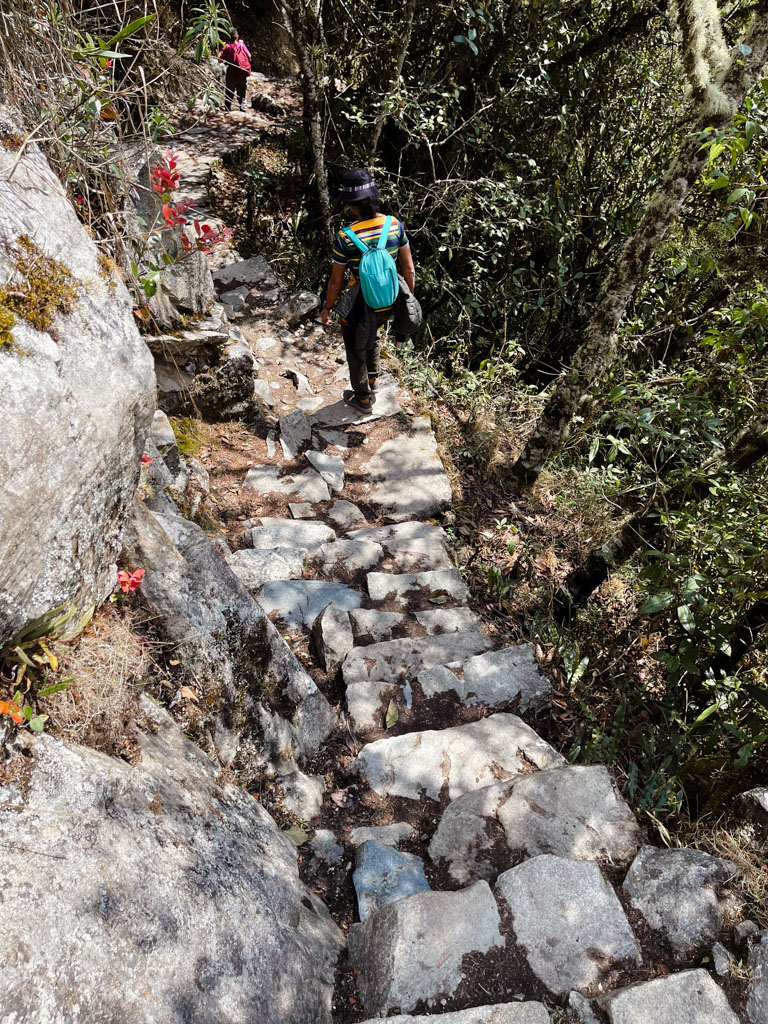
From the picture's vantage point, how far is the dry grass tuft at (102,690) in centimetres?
216

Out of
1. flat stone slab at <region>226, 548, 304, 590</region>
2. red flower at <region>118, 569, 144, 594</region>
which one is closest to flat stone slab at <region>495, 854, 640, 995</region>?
red flower at <region>118, 569, 144, 594</region>

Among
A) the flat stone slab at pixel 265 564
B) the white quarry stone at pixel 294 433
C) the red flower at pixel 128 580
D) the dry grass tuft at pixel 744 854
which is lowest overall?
the dry grass tuft at pixel 744 854

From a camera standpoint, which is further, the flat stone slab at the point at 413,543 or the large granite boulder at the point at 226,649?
the flat stone slab at the point at 413,543

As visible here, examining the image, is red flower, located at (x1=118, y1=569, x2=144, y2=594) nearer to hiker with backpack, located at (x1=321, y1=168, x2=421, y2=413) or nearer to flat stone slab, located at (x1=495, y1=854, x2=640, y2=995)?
flat stone slab, located at (x1=495, y1=854, x2=640, y2=995)

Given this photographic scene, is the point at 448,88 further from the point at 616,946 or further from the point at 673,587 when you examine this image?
the point at 616,946

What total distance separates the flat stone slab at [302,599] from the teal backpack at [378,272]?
8.46 feet

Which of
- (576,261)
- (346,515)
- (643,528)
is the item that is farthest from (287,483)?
(576,261)

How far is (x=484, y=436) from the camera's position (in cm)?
726

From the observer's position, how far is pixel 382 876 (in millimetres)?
2969

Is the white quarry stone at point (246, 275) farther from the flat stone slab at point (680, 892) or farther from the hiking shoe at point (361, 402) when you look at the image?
the flat stone slab at point (680, 892)

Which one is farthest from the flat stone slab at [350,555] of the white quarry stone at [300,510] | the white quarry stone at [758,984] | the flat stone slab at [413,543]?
the white quarry stone at [758,984]

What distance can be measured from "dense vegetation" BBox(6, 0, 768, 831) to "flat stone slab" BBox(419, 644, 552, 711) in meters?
0.45

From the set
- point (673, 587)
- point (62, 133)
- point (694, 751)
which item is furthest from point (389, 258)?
point (694, 751)

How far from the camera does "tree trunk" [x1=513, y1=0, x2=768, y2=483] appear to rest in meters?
4.30
